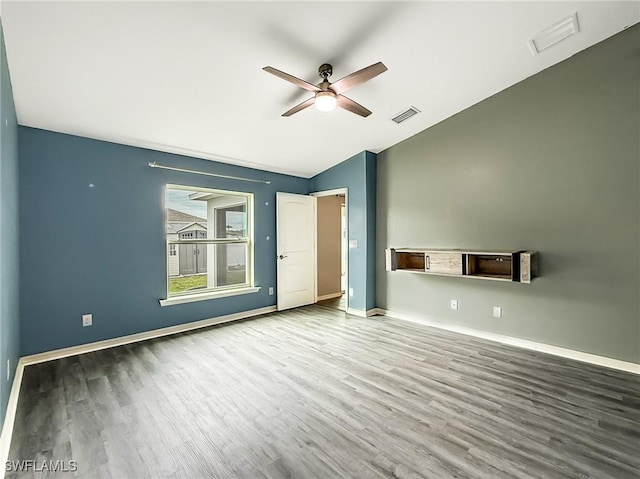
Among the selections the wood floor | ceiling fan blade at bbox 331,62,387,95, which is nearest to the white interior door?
the wood floor

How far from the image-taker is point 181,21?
2.08m

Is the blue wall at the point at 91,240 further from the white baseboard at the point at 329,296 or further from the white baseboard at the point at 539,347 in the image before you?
the white baseboard at the point at 539,347

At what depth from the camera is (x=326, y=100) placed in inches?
102

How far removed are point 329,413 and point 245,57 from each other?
9.63ft

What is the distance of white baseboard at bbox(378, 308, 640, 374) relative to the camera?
2.89 m

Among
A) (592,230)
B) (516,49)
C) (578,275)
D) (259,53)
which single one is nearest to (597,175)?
(592,230)

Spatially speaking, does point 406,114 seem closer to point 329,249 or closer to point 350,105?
point 350,105

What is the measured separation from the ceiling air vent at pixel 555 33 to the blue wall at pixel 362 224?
7.81 feet

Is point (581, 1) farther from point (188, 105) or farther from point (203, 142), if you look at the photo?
point (203, 142)

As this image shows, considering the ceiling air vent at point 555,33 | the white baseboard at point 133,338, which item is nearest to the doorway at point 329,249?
the white baseboard at point 133,338

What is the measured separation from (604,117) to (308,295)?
4.68 m

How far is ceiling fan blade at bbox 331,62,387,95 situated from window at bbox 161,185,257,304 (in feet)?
8.82

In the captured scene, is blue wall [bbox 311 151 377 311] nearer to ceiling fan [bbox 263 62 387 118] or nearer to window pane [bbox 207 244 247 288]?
window pane [bbox 207 244 247 288]

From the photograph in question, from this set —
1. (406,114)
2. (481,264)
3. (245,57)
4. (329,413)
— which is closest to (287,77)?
(245,57)
